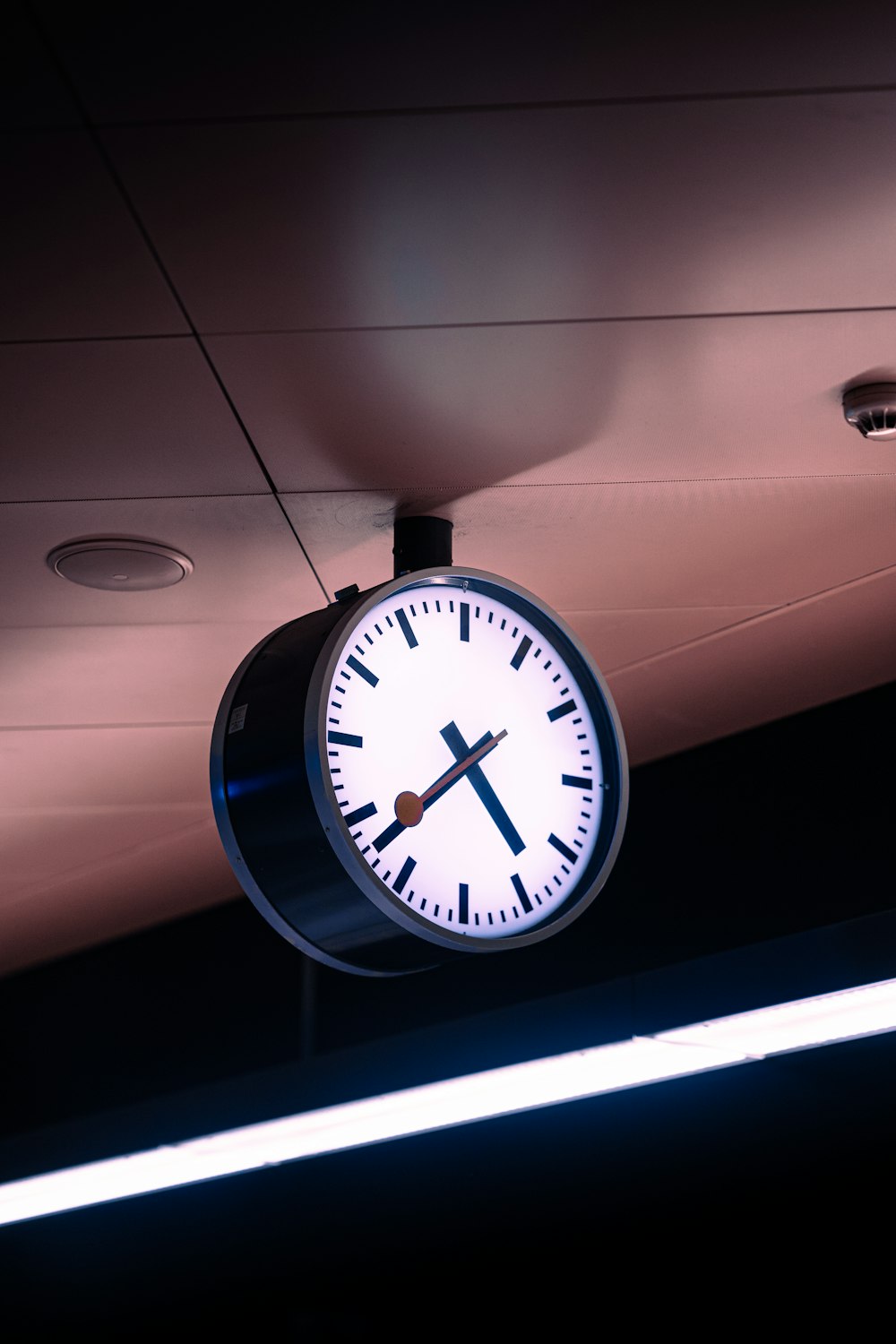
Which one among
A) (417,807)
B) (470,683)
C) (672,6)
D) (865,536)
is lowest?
(417,807)

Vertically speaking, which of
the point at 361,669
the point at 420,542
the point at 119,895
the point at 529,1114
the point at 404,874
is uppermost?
the point at 119,895

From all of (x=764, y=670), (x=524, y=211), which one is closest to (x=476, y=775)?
(x=524, y=211)

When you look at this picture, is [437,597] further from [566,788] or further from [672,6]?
[672,6]

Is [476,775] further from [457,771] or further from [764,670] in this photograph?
[764,670]

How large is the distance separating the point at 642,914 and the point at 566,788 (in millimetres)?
1937

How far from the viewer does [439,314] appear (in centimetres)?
186

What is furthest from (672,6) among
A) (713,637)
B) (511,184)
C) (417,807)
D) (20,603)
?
(713,637)

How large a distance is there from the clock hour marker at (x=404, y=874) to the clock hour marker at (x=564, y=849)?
0.24 meters

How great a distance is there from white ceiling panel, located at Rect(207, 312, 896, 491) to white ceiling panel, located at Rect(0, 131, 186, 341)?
142 mm

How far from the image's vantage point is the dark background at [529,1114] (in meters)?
3.54

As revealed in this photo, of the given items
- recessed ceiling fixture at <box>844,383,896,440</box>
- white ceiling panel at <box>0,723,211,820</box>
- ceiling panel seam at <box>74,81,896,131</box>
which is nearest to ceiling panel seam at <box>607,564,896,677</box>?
recessed ceiling fixture at <box>844,383,896,440</box>

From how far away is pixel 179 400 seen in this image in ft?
6.59

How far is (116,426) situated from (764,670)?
1.80 metres

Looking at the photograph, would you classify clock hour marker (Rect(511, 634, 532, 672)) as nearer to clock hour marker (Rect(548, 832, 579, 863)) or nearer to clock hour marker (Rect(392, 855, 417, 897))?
clock hour marker (Rect(548, 832, 579, 863))
